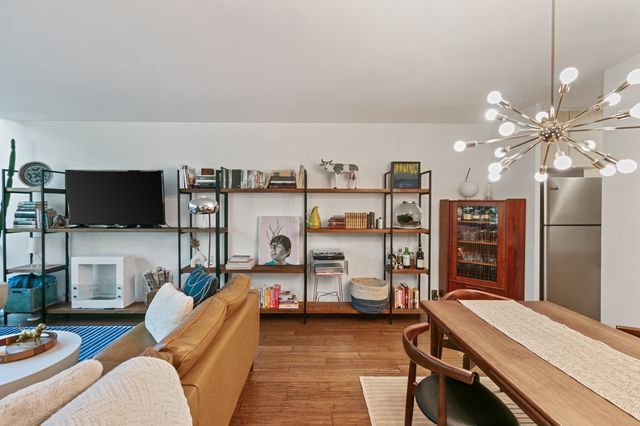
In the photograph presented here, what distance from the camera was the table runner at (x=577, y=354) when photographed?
105 centimetres

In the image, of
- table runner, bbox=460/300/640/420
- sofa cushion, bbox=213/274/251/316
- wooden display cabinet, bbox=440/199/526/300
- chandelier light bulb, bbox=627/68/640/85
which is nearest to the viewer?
table runner, bbox=460/300/640/420

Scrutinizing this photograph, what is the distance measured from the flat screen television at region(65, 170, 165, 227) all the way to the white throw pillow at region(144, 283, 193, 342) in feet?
5.32

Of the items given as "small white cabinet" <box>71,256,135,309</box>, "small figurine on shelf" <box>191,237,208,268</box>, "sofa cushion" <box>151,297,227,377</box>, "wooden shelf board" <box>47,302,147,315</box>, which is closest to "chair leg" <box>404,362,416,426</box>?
"sofa cushion" <box>151,297,227,377</box>

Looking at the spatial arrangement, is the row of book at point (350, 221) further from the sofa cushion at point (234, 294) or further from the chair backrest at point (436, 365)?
the chair backrest at point (436, 365)

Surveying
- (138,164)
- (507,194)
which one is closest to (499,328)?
(507,194)

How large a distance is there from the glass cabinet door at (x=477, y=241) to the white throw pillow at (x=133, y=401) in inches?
130

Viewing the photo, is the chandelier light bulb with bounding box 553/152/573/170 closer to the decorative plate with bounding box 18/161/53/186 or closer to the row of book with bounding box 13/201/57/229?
the row of book with bounding box 13/201/57/229

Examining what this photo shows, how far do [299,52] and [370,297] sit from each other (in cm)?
259

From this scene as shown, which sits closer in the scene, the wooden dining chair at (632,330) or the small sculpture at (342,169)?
the wooden dining chair at (632,330)

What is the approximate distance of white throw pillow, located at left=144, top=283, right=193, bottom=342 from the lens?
1.92m

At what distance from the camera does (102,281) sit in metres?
3.60

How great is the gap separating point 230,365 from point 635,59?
11.7 ft

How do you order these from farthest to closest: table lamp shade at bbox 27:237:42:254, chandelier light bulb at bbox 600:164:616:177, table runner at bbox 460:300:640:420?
table lamp shade at bbox 27:237:42:254
chandelier light bulb at bbox 600:164:616:177
table runner at bbox 460:300:640:420

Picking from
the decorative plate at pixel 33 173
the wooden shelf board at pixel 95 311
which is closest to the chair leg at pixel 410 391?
the wooden shelf board at pixel 95 311
